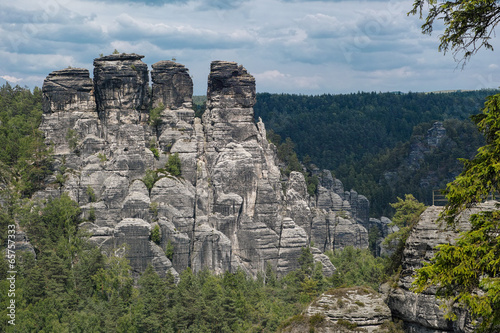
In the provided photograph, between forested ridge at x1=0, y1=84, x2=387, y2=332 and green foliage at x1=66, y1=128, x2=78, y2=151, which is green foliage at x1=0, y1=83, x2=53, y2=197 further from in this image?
green foliage at x1=66, y1=128, x2=78, y2=151

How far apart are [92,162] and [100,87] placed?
32.6 feet

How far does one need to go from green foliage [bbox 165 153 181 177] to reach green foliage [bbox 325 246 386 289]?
23001 mm

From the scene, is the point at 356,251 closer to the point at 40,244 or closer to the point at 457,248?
the point at 40,244

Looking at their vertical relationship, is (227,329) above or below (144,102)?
below

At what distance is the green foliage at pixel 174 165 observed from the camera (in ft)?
293

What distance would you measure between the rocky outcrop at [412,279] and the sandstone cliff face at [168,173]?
53.6m

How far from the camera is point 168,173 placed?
88438 millimetres

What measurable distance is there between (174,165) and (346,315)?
60562 mm

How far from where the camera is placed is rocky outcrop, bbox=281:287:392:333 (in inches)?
1208

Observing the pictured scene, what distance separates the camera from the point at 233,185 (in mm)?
90188

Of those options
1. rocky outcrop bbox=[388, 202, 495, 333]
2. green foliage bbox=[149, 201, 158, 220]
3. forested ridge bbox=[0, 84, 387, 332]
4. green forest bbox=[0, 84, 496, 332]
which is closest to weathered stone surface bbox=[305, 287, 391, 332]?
rocky outcrop bbox=[388, 202, 495, 333]

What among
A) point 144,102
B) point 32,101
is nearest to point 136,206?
point 144,102

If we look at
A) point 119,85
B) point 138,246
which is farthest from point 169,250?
point 119,85

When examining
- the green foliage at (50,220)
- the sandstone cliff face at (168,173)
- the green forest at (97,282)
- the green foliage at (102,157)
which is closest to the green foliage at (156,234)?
the sandstone cliff face at (168,173)
